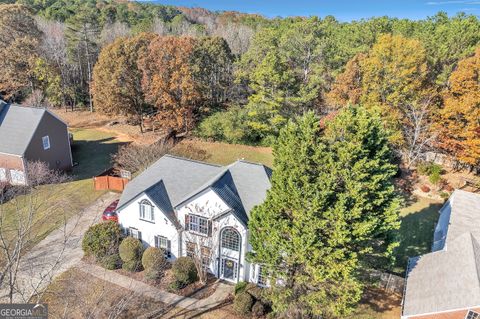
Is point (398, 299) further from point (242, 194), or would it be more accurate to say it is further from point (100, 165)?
point (100, 165)

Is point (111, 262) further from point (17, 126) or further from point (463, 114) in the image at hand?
point (463, 114)

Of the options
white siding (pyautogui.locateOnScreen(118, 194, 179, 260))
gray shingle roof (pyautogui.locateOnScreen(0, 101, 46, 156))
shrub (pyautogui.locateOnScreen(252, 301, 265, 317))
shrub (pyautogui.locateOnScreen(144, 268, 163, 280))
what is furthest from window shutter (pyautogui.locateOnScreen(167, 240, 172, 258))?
gray shingle roof (pyautogui.locateOnScreen(0, 101, 46, 156))

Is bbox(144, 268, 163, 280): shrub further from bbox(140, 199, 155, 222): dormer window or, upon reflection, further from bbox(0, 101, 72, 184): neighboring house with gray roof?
bbox(0, 101, 72, 184): neighboring house with gray roof

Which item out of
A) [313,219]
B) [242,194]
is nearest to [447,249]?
[313,219]

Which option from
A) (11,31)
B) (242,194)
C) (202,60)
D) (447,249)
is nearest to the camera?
(447,249)

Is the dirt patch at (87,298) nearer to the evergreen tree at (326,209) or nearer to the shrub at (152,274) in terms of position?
the shrub at (152,274)

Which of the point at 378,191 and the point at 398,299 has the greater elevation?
the point at 378,191
